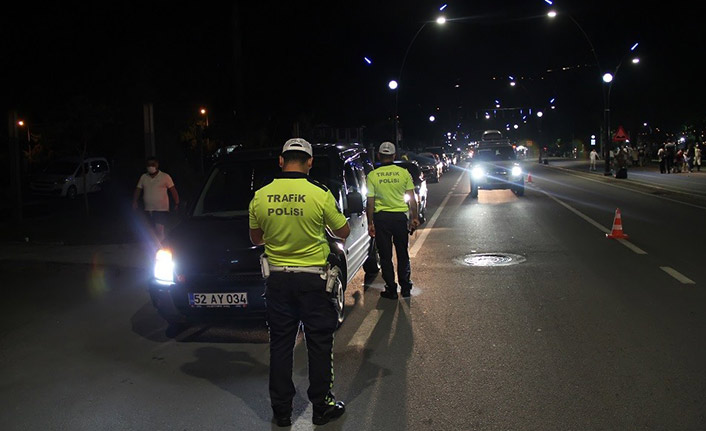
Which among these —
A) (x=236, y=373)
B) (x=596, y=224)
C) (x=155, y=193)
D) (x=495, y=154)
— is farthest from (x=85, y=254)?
(x=495, y=154)

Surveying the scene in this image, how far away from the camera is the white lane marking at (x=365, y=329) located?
22.2ft

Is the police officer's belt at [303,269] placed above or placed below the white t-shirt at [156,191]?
below

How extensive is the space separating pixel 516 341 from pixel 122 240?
10.2 meters

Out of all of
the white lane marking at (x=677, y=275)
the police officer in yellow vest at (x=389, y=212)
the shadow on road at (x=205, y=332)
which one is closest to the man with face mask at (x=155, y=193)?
the shadow on road at (x=205, y=332)

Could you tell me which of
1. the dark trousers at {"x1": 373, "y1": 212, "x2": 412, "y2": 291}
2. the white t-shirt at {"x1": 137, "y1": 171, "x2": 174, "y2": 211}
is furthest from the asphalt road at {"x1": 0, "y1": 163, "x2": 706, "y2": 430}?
the white t-shirt at {"x1": 137, "y1": 171, "x2": 174, "y2": 211}

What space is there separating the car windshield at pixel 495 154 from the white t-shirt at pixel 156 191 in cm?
1594

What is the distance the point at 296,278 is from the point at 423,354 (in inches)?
78.4

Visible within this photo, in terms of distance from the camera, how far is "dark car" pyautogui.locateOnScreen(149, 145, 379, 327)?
22.0 feet

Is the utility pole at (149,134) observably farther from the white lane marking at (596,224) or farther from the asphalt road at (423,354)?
the white lane marking at (596,224)

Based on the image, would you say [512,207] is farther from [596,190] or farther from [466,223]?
[596,190]

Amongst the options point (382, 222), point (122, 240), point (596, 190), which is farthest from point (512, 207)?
point (382, 222)

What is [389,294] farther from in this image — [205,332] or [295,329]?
[295,329]

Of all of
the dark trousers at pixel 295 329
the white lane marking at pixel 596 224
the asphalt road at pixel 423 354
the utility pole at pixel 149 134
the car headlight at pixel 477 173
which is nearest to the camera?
the dark trousers at pixel 295 329

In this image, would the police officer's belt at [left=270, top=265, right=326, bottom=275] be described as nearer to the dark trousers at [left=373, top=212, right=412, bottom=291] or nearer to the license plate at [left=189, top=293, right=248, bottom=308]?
the license plate at [left=189, top=293, right=248, bottom=308]
